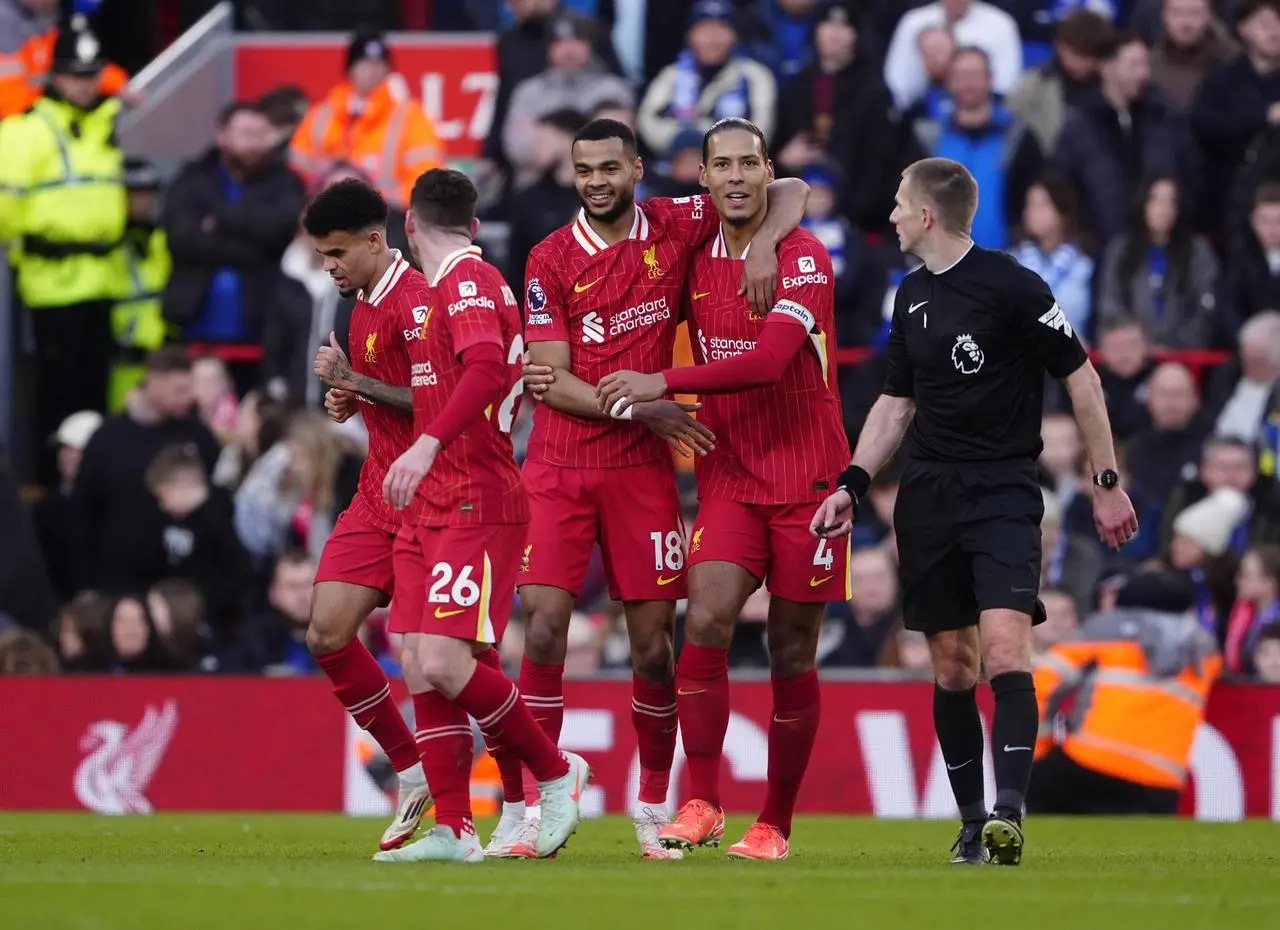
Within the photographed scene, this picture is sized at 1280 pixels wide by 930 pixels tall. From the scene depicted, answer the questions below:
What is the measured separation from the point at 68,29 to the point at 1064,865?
10.6 meters

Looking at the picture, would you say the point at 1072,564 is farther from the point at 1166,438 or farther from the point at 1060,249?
the point at 1060,249

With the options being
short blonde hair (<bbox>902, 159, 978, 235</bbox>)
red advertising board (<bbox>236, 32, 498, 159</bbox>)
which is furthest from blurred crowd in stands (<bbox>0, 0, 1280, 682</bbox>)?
short blonde hair (<bbox>902, 159, 978, 235</bbox>)

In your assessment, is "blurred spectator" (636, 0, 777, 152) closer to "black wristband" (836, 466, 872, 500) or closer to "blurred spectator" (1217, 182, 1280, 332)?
"blurred spectator" (1217, 182, 1280, 332)

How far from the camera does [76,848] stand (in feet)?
32.9

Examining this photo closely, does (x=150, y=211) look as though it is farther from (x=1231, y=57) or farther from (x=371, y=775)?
(x=1231, y=57)

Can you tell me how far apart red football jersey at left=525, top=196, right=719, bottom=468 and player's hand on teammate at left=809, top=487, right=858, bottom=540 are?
2.78 feet

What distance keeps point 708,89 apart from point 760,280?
7.59 metres

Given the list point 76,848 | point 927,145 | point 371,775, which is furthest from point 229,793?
point 927,145

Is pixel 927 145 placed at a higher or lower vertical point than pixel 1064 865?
higher

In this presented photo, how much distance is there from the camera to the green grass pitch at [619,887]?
7105 mm

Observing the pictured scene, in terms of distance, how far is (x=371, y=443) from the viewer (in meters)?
9.64

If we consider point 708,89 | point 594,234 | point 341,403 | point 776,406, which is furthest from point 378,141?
point 776,406

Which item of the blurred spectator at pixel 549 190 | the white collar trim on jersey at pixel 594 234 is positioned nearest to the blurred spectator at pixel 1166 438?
the blurred spectator at pixel 549 190

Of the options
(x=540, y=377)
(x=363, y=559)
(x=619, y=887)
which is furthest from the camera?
(x=540, y=377)
